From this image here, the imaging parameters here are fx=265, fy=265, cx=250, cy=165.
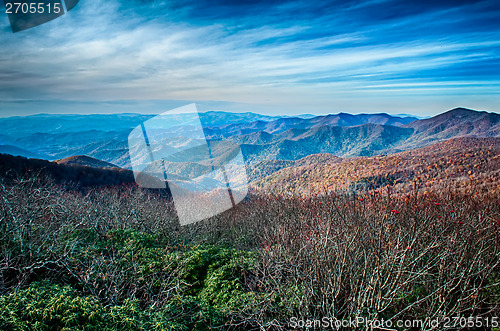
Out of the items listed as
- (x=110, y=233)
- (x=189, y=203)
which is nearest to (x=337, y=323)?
(x=110, y=233)

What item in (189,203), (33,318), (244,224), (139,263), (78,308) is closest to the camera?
(33,318)

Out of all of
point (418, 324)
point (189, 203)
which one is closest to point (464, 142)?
point (189, 203)

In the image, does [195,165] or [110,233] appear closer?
[110,233]

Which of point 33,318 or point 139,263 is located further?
point 139,263

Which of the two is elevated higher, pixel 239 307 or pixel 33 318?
pixel 33 318

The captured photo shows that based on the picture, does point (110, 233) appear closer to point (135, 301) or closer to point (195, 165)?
point (135, 301)

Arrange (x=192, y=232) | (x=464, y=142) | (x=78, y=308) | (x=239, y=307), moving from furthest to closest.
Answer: (x=464, y=142) → (x=192, y=232) → (x=239, y=307) → (x=78, y=308)

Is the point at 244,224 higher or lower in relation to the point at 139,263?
lower

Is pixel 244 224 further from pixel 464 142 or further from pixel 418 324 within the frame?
pixel 464 142

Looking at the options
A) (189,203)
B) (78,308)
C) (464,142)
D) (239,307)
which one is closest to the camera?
(78,308)
